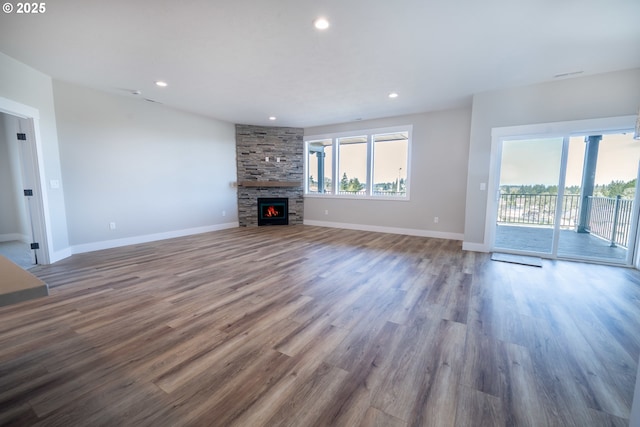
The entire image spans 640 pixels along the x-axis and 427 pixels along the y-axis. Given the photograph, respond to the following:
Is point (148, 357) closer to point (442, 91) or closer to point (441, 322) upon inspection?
point (441, 322)

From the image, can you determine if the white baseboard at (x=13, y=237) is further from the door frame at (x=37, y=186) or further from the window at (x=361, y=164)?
the window at (x=361, y=164)

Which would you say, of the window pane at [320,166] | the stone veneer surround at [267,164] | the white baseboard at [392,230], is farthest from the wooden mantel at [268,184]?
the white baseboard at [392,230]

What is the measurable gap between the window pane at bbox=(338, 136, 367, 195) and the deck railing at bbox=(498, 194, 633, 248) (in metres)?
3.09

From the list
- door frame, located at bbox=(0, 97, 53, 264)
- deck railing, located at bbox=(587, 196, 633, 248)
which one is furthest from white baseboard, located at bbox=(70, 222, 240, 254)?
deck railing, located at bbox=(587, 196, 633, 248)

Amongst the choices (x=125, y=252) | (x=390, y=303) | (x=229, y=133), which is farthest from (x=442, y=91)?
(x=125, y=252)

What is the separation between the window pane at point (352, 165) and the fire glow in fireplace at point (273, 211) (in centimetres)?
170

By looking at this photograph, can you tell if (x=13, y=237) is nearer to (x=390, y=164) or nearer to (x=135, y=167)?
(x=135, y=167)

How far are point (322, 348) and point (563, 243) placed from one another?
5392 mm

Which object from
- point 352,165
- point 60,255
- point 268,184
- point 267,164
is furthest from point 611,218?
point 60,255

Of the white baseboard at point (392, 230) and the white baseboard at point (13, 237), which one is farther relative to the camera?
the white baseboard at point (392, 230)

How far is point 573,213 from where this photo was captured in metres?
5.14

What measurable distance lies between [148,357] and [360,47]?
11.6ft

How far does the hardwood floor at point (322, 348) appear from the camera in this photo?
136cm

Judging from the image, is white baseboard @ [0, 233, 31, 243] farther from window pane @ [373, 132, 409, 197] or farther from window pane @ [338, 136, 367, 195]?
window pane @ [373, 132, 409, 197]
